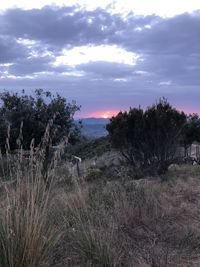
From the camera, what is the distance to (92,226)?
5629 mm

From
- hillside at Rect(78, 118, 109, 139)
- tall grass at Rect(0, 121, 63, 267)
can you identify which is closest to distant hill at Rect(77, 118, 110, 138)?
hillside at Rect(78, 118, 109, 139)

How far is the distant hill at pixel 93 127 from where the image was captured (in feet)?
49.4

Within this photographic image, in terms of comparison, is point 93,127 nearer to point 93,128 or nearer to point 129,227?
point 93,128

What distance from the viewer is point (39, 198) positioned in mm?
5238

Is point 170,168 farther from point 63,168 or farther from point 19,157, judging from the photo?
point 19,157

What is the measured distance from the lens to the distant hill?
15.1 metres

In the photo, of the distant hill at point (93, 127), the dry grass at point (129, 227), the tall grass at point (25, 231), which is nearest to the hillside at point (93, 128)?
the distant hill at point (93, 127)

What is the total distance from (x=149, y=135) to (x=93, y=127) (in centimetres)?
421

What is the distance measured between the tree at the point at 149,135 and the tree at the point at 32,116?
1.40m

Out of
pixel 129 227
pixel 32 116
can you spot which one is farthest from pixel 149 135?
pixel 129 227

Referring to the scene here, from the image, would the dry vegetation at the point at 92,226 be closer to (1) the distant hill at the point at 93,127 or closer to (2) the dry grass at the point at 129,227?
(2) the dry grass at the point at 129,227

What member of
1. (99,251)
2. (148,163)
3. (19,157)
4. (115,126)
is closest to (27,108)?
(115,126)

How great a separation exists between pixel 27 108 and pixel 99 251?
26.8 ft

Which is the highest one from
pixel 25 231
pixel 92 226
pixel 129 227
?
pixel 25 231
